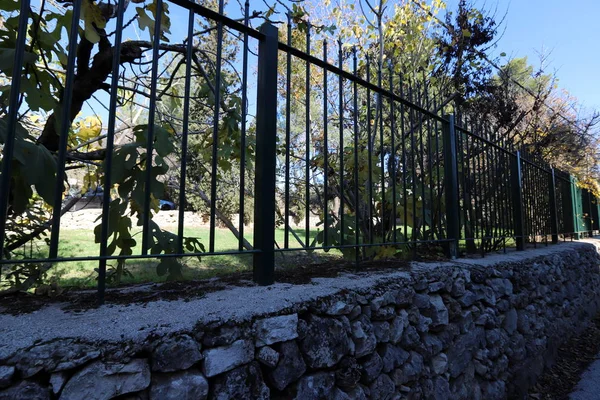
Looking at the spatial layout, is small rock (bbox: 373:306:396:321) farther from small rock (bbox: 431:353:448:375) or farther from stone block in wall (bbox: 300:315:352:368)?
small rock (bbox: 431:353:448:375)

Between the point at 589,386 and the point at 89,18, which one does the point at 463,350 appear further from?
the point at 89,18

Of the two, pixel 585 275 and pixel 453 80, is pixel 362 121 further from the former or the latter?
pixel 585 275

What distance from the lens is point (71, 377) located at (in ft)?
3.03

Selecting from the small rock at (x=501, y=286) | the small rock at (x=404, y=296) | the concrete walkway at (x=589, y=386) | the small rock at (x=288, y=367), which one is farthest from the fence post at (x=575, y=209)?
the small rock at (x=288, y=367)

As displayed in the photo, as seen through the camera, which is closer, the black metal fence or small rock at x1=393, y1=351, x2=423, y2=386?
the black metal fence

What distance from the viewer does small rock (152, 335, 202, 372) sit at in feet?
3.39

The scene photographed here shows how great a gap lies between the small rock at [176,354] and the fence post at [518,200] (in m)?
4.41

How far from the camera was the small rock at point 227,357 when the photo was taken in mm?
1124

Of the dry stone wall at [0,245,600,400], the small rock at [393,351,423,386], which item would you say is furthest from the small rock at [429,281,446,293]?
the small rock at [393,351,423,386]

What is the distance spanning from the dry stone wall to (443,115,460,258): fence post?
0.33 m

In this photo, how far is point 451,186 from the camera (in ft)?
10.3

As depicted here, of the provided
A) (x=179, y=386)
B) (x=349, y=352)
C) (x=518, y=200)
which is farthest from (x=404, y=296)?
(x=518, y=200)

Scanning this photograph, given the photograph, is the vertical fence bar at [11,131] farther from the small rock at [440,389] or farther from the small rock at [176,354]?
the small rock at [440,389]

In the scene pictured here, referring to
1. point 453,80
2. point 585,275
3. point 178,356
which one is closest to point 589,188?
point 585,275
